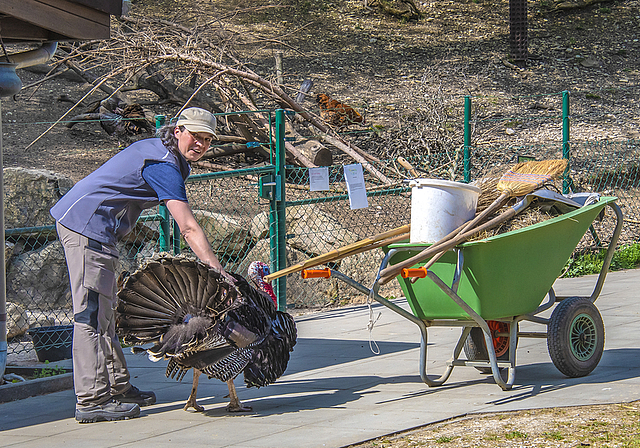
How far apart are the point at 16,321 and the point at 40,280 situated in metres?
1.19

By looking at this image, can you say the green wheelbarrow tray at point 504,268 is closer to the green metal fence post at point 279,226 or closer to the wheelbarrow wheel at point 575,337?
the wheelbarrow wheel at point 575,337

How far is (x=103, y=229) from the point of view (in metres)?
4.43

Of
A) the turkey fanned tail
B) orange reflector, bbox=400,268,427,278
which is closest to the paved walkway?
the turkey fanned tail

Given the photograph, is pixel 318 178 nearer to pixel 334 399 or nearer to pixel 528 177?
pixel 528 177

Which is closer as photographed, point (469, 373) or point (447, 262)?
point (447, 262)

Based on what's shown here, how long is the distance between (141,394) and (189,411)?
416mm

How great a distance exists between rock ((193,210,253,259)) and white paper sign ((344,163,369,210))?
1.72 meters

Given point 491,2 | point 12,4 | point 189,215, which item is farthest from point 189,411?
point 491,2

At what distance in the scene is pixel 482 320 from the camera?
4574 mm

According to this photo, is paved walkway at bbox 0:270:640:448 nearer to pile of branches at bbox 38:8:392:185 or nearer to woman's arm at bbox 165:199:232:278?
woman's arm at bbox 165:199:232:278

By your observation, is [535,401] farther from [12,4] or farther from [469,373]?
[12,4]

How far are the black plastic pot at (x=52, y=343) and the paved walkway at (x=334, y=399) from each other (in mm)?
531

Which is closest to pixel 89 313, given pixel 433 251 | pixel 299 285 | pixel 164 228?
pixel 433 251

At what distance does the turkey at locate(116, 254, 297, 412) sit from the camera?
163 inches
